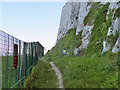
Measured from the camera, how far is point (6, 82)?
6.78m

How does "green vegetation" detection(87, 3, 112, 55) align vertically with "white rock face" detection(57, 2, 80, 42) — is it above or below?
below

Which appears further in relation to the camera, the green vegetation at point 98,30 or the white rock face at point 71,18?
the white rock face at point 71,18

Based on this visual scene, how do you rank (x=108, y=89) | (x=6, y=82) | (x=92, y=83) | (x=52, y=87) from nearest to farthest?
1. (x=6, y=82)
2. (x=108, y=89)
3. (x=92, y=83)
4. (x=52, y=87)

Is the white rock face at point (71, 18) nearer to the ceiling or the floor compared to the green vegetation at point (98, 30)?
nearer to the ceiling

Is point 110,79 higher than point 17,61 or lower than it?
lower

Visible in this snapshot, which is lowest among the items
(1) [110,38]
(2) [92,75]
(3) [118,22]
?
(2) [92,75]

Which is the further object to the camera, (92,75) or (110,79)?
(92,75)

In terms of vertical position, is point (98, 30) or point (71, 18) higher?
point (71, 18)

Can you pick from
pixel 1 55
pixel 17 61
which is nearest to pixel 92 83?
pixel 17 61

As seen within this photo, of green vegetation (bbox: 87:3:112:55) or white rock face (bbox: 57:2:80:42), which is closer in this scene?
green vegetation (bbox: 87:3:112:55)

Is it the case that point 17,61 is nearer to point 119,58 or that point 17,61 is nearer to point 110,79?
point 110,79

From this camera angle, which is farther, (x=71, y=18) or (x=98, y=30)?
(x=71, y=18)

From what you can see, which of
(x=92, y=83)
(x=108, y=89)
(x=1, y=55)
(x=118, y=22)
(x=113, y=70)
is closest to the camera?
(x=1, y=55)

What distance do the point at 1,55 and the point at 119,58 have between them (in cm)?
915
